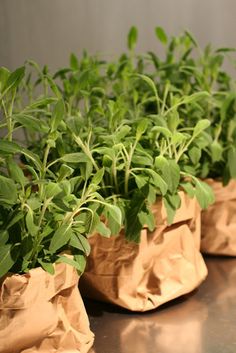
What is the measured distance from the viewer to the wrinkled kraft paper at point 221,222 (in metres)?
1.38

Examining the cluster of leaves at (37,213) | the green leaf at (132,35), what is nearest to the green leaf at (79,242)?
the cluster of leaves at (37,213)

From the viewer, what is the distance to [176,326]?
1.13m

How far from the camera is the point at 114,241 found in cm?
113

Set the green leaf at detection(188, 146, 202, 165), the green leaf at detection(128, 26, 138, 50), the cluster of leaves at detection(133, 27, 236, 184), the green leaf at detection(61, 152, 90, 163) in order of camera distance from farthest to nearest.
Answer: the green leaf at detection(128, 26, 138, 50) → the cluster of leaves at detection(133, 27, 236, 184) → the green leaf at detection(188, 146, 202, 165) → the green leaf at detection(61, 152, 90, 163)

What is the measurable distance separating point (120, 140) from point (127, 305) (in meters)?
0.29

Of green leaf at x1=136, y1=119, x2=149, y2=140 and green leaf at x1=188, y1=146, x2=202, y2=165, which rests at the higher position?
green leaf at x1=136, y1=119, x2=149, y2=140

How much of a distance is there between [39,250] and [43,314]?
3.6 inches

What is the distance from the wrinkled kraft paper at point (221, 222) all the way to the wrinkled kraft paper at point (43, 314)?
47cm

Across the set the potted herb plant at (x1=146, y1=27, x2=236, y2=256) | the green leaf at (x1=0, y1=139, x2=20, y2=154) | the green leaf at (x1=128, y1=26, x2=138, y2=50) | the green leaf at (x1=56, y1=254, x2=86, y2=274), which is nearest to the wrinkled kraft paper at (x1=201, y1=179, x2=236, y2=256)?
the potted herb plant at (x1=146, y1=27, x2=236, y2=256)

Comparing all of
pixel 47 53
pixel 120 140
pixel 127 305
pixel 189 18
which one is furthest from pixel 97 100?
pixel 189 18

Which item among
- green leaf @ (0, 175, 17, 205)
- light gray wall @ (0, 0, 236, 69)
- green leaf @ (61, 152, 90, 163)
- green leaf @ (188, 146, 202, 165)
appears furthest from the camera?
light gray wall @ (0, 0, 236, 69)

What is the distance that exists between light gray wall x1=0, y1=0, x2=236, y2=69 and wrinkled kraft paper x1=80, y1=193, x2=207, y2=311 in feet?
2.17

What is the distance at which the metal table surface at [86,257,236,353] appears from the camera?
41.8 inches

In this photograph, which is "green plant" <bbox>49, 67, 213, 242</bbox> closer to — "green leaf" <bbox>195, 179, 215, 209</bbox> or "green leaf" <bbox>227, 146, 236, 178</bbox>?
"green leaf" <bbox>195, 179, 215, 209</bbox>
